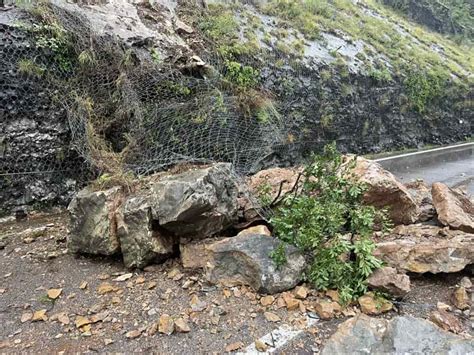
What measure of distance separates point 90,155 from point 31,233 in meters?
1.17

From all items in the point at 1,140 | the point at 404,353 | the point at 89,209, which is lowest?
the point at 1,140

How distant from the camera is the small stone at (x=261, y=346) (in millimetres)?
2572

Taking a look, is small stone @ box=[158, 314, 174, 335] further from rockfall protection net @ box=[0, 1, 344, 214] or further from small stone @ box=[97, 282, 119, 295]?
rockfall protection net @ box=[0, 1, 344, 214]

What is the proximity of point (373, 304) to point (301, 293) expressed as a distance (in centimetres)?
56

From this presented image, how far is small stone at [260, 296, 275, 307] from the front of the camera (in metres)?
3.00

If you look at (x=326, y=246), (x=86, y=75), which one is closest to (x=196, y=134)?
(x=86, y=75)

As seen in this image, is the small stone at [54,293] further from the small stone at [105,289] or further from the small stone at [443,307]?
the small stone at [443,307]

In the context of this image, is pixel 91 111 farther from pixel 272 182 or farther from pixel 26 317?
pixel 26 317

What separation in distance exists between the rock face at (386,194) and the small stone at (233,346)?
215 cm

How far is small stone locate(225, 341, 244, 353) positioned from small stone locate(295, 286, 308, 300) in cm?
66

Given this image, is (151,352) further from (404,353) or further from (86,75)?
(86,75)

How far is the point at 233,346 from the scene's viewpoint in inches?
102

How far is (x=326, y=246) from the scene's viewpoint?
3260 mm

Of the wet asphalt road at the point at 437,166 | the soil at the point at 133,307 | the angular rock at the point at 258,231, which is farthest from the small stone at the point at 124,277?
the wet asphalt road at the point at 437,166
